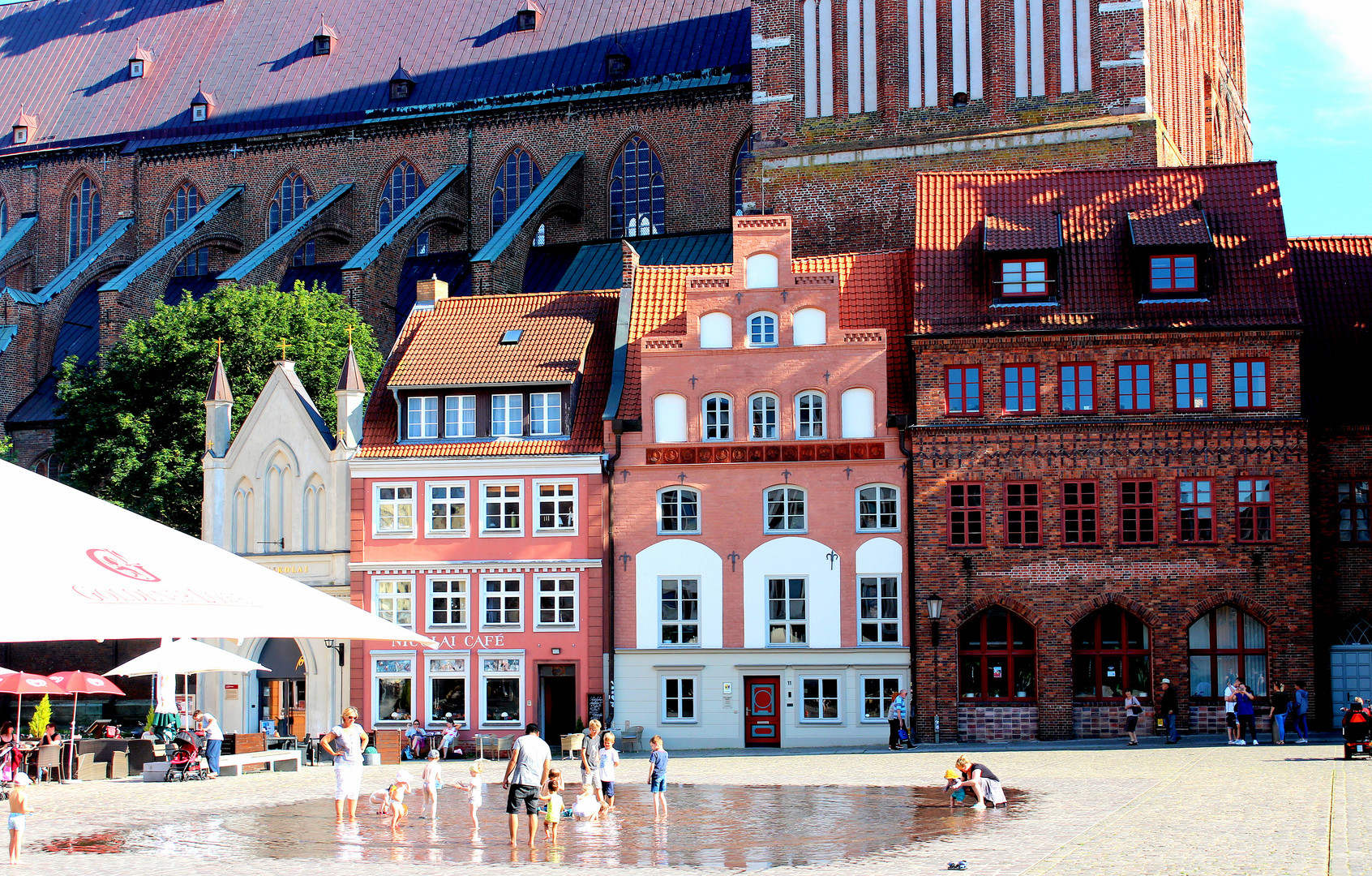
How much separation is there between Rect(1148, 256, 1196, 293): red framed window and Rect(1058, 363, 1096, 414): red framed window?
2.34 m

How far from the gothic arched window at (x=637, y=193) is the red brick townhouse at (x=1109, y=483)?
2468 centimetres

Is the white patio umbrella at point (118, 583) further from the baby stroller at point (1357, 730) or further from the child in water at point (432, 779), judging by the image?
the baby stroller at point (1357, 730)

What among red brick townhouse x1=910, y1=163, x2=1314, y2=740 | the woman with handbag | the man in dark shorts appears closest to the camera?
the man in dark shorts

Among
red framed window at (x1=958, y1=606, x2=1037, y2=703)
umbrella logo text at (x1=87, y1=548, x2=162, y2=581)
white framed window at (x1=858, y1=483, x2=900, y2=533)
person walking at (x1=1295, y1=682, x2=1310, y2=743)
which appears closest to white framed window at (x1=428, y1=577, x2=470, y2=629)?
white framed window at (x1=858, y1=483, x2=900, y2=533)

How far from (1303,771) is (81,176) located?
58.4 metres

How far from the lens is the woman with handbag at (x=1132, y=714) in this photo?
115 feet

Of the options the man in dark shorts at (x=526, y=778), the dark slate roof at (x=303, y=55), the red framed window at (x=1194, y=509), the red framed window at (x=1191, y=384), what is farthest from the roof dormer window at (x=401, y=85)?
the man in dark shorts at (x=526, y=778)

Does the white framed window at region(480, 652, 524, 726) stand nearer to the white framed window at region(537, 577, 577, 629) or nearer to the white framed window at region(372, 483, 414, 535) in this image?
the white framed window at region(537, 577, 577, 629)

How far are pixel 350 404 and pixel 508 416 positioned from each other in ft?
13.2

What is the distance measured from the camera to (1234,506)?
3753 cm

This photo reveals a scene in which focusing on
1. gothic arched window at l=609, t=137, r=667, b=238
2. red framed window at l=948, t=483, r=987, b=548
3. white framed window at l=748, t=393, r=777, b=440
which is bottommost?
red framed window at l=948, t=483, r=987, b=548

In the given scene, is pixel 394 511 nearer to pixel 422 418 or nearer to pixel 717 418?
pixel 422 418

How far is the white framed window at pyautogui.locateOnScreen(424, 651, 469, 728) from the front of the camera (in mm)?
40312

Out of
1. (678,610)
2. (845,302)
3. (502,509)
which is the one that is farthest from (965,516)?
(502,509)
